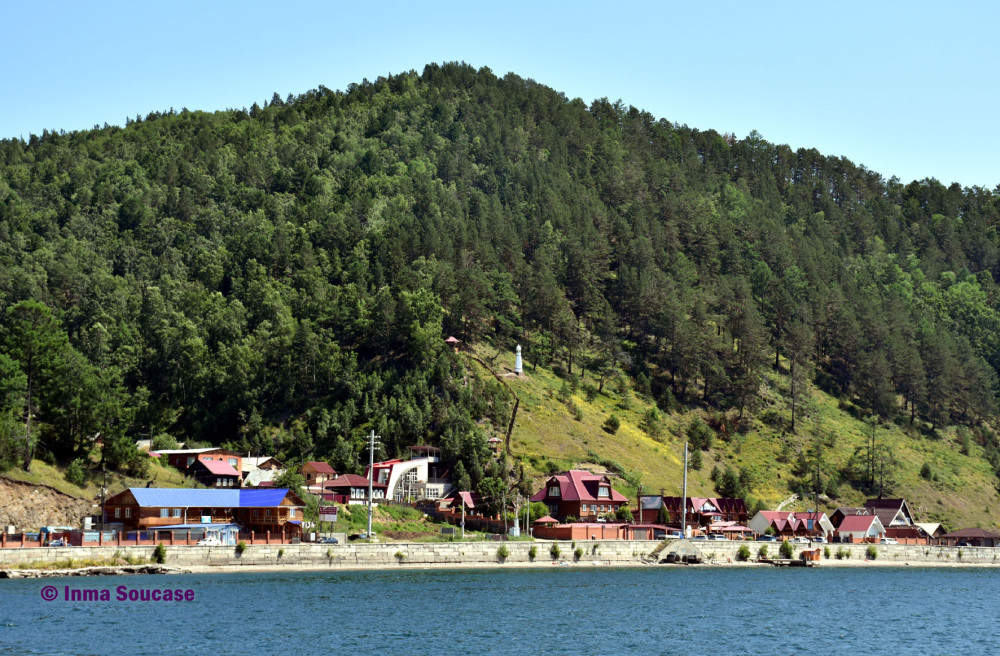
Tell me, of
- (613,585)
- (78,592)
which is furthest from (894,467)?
(78,592)

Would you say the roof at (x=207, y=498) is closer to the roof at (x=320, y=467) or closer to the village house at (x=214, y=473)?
the roof at (x=320, y=467)

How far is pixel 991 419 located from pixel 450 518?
10105 centimetres

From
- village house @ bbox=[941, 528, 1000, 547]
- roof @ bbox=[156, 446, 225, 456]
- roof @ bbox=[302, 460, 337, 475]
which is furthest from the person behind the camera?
village house @ bbox=[941, 528, 1000, 547]

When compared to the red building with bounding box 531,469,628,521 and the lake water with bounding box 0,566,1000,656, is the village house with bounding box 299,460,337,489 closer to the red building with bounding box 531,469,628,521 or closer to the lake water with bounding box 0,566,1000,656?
the red building with bounding box 531,469,628,521

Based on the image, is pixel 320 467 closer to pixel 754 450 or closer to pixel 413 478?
pixel 413 478

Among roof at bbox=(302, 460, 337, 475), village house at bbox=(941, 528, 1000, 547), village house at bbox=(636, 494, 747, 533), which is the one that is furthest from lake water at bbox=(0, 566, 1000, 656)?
village house at bbox=(941, 528, 1000, 547)

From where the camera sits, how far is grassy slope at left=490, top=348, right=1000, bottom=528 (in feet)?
409

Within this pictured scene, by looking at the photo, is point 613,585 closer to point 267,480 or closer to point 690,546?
point 690,546

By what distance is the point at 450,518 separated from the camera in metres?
107

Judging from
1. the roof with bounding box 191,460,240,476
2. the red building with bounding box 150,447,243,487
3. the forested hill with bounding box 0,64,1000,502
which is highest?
the forested hill with bounding box 0,64,1000,502

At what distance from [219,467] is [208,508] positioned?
837 inches

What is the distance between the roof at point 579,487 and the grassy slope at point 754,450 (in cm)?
337

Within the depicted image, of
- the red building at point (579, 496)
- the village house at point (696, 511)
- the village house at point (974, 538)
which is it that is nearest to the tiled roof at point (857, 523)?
the village house at point (696, 511)

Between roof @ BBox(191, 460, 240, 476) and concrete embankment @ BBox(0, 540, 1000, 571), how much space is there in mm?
27942
